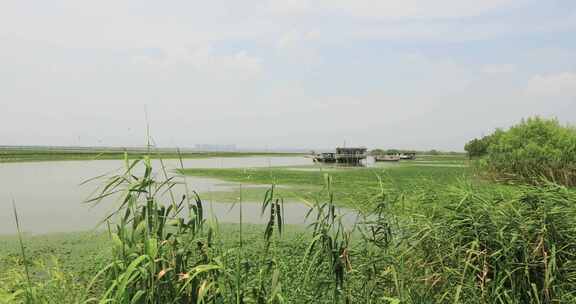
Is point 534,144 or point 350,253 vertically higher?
point 534,144

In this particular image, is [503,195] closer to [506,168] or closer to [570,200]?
[570,200]

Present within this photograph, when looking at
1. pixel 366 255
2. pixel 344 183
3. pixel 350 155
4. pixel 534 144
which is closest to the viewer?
pixel 366 255

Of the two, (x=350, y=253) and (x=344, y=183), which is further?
(x=344, y=183)

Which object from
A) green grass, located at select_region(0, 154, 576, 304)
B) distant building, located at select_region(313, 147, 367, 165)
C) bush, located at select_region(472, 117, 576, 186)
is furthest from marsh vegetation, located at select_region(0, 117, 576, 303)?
distant building, located at select_region(313, 147, 367, 165)

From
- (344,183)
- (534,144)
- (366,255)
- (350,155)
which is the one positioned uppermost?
(534,144)

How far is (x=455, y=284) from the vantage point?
2.86 m

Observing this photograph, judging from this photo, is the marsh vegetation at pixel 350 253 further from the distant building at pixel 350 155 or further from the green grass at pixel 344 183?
the distant building at pixel 350 155

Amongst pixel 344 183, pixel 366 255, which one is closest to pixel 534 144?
pixel 344 183

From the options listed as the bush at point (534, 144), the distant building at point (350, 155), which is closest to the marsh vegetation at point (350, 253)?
the bush at point (534, 144)

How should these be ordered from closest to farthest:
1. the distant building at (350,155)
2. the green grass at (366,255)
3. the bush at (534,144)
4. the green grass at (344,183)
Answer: the green grass at (366,255) < the green grass at (344,183) < the bush at (534,144) < the distant building at (350,155)

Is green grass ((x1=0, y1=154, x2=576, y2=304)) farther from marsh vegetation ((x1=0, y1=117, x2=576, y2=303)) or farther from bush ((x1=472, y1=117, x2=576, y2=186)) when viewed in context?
bush ((x1=472, y1=117, x2=576, y2=186))

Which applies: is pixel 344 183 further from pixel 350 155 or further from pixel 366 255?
pixel 350 155

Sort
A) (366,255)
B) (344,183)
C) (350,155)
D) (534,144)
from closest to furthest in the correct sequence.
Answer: (366,255) → (344,183) → (534,144) → (350,155)

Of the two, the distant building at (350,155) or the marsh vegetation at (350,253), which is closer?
the marsh vegetation at (350,253)
